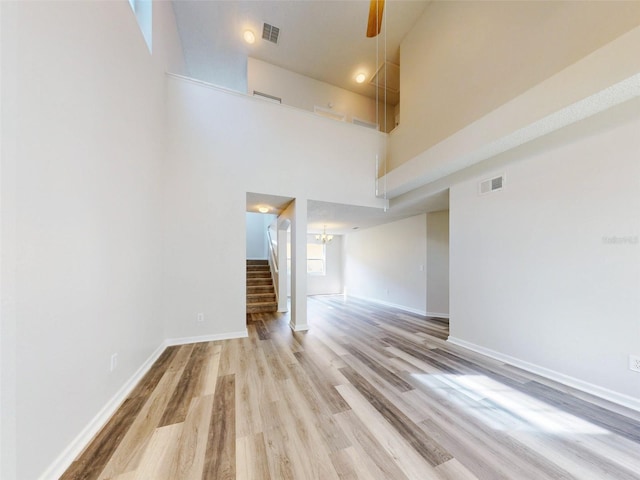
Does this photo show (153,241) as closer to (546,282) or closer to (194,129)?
(194,129)

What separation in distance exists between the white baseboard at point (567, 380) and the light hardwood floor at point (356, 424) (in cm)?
10

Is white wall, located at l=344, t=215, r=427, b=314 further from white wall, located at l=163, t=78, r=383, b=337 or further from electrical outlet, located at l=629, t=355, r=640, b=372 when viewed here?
electrical outlet, located at l=629, t=355, r=640, b=372

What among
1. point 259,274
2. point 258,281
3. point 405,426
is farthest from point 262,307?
point 405,426

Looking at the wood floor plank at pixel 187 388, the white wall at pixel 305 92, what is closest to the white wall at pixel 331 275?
the white wall at pixel 305 92

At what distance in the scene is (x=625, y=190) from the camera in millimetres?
1983

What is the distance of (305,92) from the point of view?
18.0 feet

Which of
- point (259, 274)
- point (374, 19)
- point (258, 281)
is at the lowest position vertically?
point (258, 281)

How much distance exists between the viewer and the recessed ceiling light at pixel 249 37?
432 cm

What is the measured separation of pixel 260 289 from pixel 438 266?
4.42 metres

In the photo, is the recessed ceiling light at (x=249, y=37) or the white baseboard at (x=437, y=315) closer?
the recessed ceiling light at (x=249, y=37)

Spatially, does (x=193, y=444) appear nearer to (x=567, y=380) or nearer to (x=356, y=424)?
(x=356, y=424)

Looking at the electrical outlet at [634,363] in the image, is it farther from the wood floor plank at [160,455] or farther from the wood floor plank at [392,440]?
the wood floor plank at [160,455]

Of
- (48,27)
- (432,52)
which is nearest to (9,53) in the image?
(48,27)

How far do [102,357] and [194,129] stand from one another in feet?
10.2
